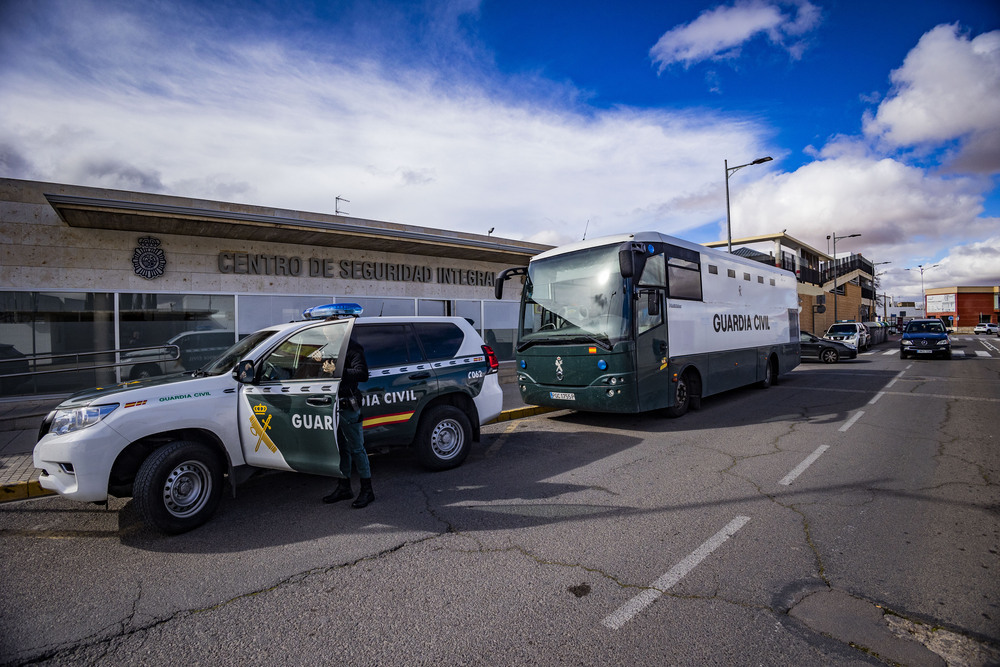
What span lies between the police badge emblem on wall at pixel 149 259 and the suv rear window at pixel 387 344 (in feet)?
26.0

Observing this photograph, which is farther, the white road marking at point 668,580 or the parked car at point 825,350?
the parked car at point 825,350

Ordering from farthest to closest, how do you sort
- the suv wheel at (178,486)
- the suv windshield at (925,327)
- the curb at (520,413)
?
the suv windshield at (925,327), the curb at (520,413), the suv wheel at (178,486)

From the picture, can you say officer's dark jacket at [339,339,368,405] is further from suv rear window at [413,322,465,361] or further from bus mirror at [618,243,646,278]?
bus mirror at [618,243,646,278]

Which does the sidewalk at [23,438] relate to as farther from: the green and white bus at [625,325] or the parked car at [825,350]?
the parked car at [825,350]

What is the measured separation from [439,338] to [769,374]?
35.3ft

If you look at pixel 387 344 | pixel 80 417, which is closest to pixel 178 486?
pixel 80 417

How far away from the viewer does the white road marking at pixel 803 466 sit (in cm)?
549

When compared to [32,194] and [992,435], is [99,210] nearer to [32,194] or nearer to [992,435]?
[32,194]

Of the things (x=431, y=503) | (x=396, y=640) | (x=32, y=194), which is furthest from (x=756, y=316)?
(x=32, y=194)

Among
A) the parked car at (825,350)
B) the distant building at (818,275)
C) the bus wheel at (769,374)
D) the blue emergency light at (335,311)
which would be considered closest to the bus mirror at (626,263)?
the blue emergency light at (335,311)

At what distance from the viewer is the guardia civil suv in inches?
167

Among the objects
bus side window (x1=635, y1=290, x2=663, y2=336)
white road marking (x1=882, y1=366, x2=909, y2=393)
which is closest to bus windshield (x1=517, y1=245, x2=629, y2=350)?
bus side window (x1=635, y1=290, x2=663, y2=336)

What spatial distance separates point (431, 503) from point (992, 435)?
8541mm

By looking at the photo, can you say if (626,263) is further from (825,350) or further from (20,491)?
(825,350)
